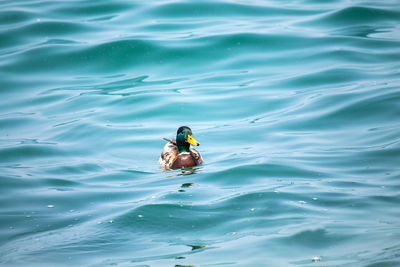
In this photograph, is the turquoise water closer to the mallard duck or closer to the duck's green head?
the mallard duck

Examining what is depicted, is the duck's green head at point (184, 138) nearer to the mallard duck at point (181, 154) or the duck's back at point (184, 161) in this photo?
the mallard duck at point (181, 154)

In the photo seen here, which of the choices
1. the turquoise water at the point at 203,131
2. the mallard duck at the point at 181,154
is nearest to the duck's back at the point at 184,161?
the mallard duck at the point at 181,154

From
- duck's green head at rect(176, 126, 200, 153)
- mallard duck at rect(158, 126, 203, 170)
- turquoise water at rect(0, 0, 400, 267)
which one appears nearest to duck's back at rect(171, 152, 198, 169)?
Result: mallard duck at rect(158, 126, 203, 170)

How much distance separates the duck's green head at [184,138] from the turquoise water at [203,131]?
57cm

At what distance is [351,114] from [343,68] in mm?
3359

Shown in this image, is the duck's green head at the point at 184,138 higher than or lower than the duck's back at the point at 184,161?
higher

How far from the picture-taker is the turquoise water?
20.9ft

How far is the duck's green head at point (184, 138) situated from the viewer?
33.9 feet

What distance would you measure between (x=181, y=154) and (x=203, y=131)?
2249 mm

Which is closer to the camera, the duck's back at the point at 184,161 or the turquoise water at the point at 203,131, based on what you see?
the turquoise water at the point at 203,131

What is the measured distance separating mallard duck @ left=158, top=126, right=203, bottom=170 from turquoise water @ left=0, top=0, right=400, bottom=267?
293 millimetres

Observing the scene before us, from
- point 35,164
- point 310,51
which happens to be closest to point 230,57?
point 310,51

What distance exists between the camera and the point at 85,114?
14.1 metres

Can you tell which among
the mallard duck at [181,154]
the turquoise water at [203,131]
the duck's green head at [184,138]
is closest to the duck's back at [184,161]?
the mallard duck at [181,154]
